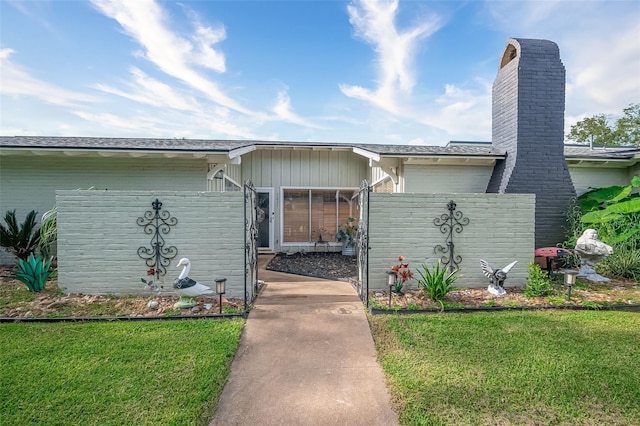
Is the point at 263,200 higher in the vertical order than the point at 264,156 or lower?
lower

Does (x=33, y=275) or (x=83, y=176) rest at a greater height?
(x=83, y=176)

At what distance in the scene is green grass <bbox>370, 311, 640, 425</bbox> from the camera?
228cm

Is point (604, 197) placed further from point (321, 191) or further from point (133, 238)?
point (133, 238)

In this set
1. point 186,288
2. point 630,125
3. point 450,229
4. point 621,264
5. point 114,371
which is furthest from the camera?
point 630,125

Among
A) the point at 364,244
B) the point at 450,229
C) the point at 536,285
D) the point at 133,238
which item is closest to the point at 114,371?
the point at 133,238

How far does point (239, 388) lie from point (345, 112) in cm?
1322

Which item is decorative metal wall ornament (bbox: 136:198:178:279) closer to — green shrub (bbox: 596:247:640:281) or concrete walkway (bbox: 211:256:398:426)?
concrete walkway (bbox: 211:256:398:426)

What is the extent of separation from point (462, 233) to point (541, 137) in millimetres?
4126

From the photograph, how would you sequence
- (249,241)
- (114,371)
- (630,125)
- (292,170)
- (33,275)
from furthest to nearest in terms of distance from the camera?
(630,125) → (292,170) → (249,241) → (33,275) → (114,371)

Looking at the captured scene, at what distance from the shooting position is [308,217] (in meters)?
10.0

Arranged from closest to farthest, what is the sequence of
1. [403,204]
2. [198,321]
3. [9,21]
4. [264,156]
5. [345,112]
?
[198,321] → [403,204] → [9,21] → [264,156] → [345,112]

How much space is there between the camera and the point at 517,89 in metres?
7.07

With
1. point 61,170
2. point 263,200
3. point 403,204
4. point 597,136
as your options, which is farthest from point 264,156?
point 597,136

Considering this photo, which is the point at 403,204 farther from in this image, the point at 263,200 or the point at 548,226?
the point at 263,200
